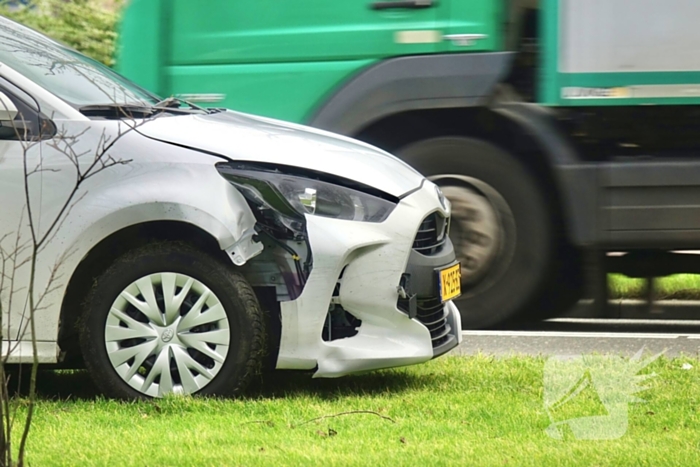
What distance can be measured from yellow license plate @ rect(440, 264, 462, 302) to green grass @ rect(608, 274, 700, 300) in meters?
2.68

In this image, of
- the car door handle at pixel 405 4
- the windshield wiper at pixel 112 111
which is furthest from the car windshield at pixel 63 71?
the car door handle at pixel 405 4

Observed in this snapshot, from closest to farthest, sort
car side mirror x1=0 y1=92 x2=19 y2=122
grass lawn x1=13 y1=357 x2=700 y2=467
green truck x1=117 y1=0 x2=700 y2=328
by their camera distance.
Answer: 1. grass lawn x1=13 y1=357 x2=700 y2=467
2. car side mirror x1=0 y1=92 x2=19 y2=122
3. green truck x1=117 y1=0 x2=700 y2=328

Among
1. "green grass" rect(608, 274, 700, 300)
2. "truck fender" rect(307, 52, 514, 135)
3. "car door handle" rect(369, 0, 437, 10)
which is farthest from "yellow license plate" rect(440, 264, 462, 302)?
"green grass" rect(608, 274, 700, 300)

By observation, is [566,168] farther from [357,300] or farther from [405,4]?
[357,300]

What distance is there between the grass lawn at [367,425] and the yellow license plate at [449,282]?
41 centimetres

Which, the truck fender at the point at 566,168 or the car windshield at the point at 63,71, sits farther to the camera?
the truck fender at the point at 566,168

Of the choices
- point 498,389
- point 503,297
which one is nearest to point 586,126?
point 503,297

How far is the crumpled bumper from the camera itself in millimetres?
4949

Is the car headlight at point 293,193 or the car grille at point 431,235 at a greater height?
the car headlight at point 293,193

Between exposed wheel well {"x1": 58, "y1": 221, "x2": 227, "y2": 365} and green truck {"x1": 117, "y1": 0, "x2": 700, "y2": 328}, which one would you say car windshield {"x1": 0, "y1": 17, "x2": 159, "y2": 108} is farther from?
green truck {"x1": 117, "y1": 0, "x2": 700, "y2": 328}

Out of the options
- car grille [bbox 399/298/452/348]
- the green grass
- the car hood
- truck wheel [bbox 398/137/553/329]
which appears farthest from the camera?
the green grass

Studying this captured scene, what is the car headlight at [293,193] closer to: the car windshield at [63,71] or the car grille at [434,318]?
the car grille at [434,318]

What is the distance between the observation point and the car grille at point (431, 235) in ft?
17.4

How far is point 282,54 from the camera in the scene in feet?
24.4
